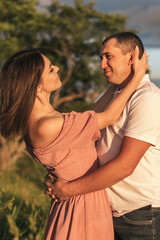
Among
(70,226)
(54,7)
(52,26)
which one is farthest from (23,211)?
(54,7)

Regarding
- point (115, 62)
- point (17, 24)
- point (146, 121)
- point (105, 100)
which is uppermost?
point (17, 24)

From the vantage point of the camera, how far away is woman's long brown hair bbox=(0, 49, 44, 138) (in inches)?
84.6

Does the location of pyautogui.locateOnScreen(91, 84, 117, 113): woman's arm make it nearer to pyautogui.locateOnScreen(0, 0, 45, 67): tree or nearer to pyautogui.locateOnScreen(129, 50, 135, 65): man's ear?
pyautogui.locateOnScreen(129, 50, 135, 65): man's ear

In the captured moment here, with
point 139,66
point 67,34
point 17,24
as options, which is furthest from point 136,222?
point 67,34

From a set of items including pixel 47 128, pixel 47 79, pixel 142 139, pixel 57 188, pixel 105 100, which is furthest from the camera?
pixel 105 100

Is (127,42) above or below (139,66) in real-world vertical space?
above

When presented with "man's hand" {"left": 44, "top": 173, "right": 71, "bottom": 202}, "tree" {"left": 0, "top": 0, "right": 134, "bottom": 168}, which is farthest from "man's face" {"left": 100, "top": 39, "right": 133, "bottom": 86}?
"tree" {"left": 0, "top": 0, "right": 134, "bottom": 168}

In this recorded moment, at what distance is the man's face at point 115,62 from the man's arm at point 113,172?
66 cm

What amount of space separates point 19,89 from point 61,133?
1.50 ft

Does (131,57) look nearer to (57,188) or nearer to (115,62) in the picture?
(115,62)

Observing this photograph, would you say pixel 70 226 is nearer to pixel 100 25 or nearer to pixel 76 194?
pixel 76 194

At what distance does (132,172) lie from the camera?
6.35 ft

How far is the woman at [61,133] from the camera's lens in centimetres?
204

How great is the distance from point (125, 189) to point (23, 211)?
2.44 metres
